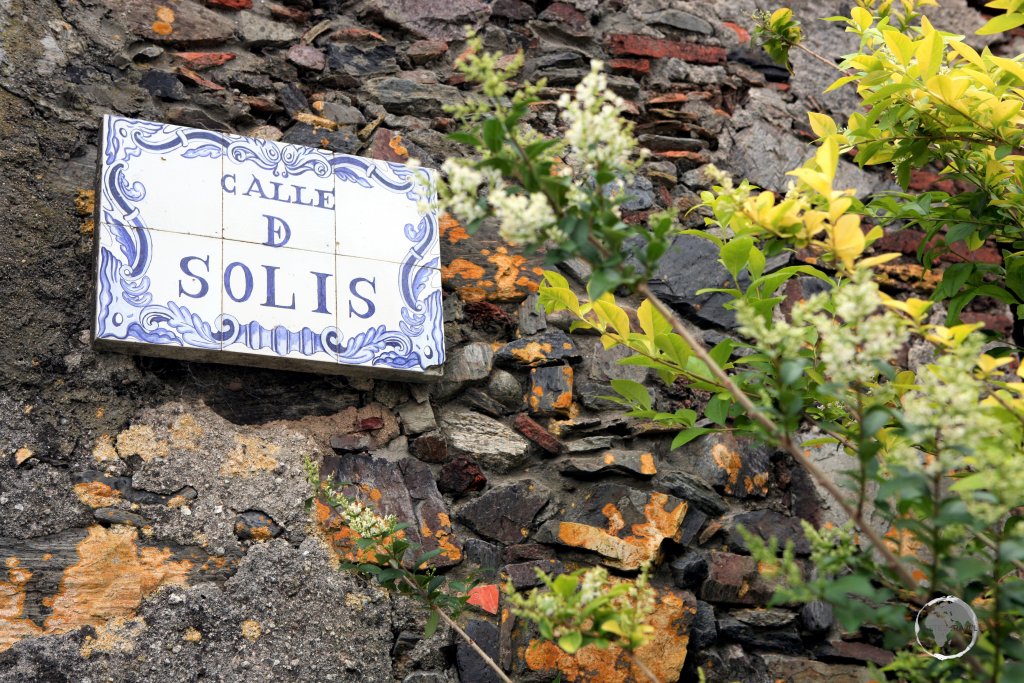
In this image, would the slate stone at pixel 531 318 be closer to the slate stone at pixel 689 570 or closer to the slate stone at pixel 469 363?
the slate stone at pixel 469 363

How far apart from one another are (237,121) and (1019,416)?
66.3 inches

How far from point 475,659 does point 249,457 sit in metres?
0.55

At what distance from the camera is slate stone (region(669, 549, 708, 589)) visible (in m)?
2.23

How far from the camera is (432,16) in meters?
2.75

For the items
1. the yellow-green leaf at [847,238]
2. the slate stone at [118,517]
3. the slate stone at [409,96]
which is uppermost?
the slate stone at [409,96]

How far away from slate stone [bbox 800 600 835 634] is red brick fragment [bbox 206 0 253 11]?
181 centimetres

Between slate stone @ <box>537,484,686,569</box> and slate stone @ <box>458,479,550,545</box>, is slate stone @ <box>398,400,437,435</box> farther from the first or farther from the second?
slate stone @ <box>537,484,686,569</box>

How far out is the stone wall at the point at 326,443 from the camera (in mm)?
1902

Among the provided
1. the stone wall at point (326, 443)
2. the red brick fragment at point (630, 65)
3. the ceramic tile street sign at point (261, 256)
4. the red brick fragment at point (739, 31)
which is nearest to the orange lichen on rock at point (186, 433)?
the stone wall at point (326, 443)

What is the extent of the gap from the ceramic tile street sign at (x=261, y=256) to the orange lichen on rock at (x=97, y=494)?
0.25 meters

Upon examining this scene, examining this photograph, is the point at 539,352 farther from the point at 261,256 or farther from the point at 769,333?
the point at 769,333

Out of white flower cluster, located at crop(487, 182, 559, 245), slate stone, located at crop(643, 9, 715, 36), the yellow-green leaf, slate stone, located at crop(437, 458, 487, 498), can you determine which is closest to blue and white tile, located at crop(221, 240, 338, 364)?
→ slate stone, located at crop(437, 458, 487, 498)

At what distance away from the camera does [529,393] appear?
2.37m

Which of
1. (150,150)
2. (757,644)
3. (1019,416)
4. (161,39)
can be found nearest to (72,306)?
(150,150)
